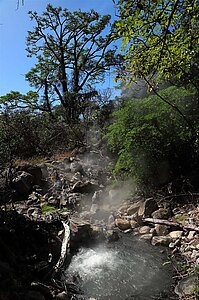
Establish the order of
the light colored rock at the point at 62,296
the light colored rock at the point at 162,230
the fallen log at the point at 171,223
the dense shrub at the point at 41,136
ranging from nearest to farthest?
the light colored rock at the point at 62,296
the fallen log at the point at 171,223
the light colored rock at the point at 162,230
the dense shrub at the point at 41,136

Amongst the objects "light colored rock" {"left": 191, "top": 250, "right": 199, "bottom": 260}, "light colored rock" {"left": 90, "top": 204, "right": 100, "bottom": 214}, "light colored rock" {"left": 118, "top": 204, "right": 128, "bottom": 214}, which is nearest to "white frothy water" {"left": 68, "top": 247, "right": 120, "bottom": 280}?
"light colored rock" {"left": 191, "top": 250, "right": 199, "bottom": 260}

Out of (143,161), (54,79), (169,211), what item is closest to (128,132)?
(143,161)

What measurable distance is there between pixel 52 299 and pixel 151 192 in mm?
4269

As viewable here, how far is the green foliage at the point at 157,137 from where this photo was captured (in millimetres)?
6598

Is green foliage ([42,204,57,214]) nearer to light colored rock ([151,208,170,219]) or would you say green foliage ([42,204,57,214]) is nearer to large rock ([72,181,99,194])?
large rock ([72,181,99,194])

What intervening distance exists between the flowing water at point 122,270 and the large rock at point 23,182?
3.79 m

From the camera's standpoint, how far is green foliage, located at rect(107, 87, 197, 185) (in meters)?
6.60

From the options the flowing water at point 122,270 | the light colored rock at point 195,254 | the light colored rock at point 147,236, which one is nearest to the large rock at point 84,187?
the flowing water at point 122,270

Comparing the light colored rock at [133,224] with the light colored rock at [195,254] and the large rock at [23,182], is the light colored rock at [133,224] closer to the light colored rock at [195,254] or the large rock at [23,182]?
the light colored rock at [195,254]

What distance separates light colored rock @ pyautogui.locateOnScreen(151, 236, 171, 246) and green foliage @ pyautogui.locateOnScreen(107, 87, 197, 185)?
205 centimetres

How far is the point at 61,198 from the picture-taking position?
8.02 m

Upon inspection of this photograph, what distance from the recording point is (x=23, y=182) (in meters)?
8.46

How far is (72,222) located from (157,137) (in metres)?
2.99

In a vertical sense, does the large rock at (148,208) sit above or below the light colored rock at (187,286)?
above
